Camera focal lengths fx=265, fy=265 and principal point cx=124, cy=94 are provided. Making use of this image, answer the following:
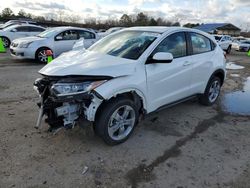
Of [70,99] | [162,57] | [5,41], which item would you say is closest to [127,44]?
[162,57]

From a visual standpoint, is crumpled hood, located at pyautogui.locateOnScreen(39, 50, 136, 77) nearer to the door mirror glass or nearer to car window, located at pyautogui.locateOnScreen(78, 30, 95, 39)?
the door mirror glass

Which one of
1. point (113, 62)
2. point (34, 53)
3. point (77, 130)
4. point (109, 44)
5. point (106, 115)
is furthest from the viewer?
point (34, 53)

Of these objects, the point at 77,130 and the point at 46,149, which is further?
the point at 77,130

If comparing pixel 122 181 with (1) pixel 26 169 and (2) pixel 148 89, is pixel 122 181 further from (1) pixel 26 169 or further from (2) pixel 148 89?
(2) pixel 148 89

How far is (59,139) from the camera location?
419 cm

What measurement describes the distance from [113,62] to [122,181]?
172cm

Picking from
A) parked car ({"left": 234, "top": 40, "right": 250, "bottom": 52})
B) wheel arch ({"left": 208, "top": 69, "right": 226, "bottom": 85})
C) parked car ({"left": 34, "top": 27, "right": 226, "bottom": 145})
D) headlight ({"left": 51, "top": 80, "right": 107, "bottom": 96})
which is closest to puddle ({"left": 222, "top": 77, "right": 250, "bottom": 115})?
wheel arch ({"left": 208, "top": 69, "right": 226, "bottom": 85})

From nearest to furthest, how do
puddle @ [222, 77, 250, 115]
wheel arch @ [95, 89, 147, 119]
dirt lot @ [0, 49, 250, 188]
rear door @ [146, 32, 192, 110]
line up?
dirt lot @ [0, 49, 250, 188] → wheel arch @ [95, 89, 147, 119] → rear door @ [146, 32, 192, 110] → puddle @ [222, 77, 250, 115]

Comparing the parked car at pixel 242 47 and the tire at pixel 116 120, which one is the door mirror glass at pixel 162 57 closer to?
the tire at pixel 116 120

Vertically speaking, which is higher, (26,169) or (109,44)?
(109,44)

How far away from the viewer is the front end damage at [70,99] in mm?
3537

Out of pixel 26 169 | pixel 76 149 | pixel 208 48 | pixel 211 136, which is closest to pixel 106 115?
pixel 76 149

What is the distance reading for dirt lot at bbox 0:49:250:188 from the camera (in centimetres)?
328

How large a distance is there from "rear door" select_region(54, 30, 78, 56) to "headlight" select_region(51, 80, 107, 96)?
8067 mm
